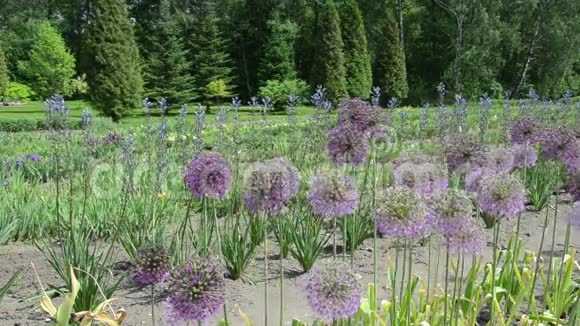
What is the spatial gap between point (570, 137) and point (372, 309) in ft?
4.38

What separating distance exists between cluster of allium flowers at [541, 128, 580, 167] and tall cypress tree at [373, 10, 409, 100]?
944 inches

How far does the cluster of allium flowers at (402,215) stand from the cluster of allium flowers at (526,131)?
1.51 m

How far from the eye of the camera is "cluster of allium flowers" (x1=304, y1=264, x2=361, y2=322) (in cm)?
164

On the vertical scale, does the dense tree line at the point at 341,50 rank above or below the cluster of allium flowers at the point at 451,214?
above

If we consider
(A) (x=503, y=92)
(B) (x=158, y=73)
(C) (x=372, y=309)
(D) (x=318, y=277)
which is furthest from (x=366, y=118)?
(A) (x=503, y=92)

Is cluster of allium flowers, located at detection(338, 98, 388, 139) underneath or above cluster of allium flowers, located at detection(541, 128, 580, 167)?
above

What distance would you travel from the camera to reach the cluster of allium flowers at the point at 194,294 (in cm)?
157

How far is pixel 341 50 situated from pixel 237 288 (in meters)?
22.4

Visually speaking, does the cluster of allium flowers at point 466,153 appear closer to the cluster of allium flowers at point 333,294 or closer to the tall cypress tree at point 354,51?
the cluster of allium flowers at point 333,294

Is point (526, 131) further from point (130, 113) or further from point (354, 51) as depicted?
point (354, 51)

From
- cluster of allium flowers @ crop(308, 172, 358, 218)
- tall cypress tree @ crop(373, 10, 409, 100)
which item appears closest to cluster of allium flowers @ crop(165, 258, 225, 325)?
cluster of allium flowers @ crop(308, 172, 358, 218)

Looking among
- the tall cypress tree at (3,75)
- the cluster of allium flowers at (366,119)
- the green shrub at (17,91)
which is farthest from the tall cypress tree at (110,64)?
the cluster of allium flowers at (366,119)

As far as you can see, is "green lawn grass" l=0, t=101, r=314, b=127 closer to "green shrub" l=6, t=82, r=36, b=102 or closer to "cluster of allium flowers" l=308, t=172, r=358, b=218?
"green shrub" l=6, t=82, r=36, b=102

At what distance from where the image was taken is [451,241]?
190 cm
